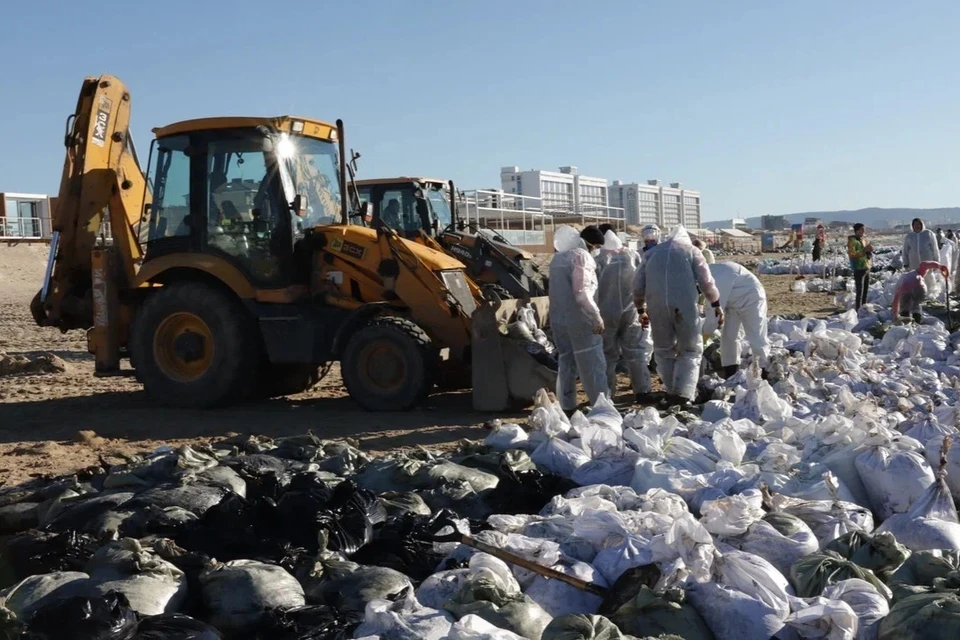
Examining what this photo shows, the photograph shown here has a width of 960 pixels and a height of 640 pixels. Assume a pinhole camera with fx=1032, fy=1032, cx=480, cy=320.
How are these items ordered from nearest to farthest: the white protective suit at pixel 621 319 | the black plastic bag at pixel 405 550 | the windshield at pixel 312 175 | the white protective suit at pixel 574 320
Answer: the black plastic bag at pixel 405 550 → the white protective suit at pixel 574 320 → the white protective suit at pixel 621 319 → the windshield at pixel 312 175

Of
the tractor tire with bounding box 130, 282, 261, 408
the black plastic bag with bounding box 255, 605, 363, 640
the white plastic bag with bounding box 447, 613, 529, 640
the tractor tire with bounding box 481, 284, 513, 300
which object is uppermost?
the tractor tire with bounding box 481, 284, 513, 300

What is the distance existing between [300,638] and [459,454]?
2.48 m

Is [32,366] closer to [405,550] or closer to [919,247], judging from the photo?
[405,550]

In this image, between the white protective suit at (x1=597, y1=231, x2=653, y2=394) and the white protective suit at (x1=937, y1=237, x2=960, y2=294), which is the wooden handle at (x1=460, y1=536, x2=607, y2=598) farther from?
the white protective suit at (x1=937, y1=237, x2=960, y2=294)

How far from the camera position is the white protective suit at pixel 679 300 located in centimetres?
774

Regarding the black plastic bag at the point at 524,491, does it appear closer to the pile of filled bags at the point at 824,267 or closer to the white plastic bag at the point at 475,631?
the white plastic bag at the point at 475,631

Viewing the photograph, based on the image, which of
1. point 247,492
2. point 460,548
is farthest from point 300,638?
point 247,492

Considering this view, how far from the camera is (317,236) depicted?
8.49m

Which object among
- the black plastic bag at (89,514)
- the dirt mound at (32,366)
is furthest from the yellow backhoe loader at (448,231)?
the black plastic bag at (89,514)

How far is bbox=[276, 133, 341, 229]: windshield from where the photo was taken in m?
8.38

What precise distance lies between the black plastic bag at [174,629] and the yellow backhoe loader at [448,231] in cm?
769

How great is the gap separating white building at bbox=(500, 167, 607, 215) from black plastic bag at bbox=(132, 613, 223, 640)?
46674mm

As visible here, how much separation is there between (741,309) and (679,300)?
874mm

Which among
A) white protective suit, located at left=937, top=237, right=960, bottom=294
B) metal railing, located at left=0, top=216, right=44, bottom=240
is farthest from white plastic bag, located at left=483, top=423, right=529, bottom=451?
metal railing, located at left=0, top=216, right=44, bottom=240
